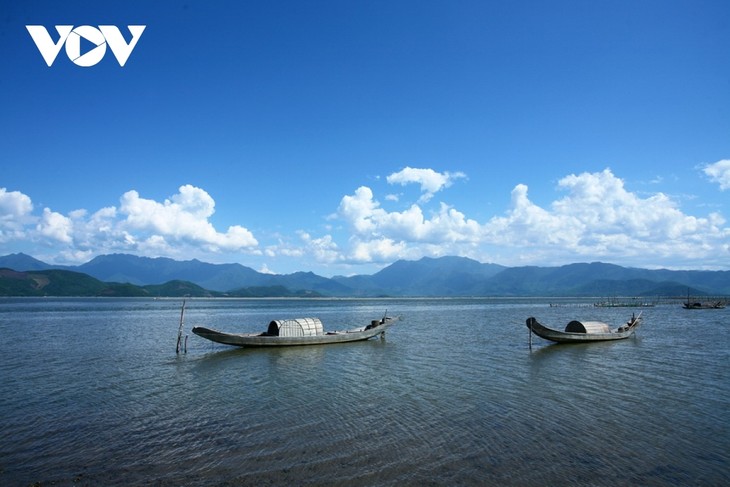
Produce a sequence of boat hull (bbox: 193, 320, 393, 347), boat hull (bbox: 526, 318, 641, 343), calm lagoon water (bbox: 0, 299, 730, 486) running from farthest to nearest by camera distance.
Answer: boat hull (bbox: 526, 318, 641, 343), boat hull (bbox: 193, 320, 393, 347), calm lagoon water (bbox: 0, 299, 730, 486)

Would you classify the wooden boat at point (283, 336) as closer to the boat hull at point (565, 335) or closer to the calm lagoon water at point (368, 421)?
the calm lagoon water at point (368, 421)

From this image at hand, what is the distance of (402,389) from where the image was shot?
20.4 meters

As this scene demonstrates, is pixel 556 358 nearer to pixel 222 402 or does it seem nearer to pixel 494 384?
pixel 494 384

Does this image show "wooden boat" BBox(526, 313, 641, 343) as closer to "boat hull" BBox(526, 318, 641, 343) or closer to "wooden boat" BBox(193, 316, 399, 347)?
"boat hull" BBox(526, 318, 641, 343)

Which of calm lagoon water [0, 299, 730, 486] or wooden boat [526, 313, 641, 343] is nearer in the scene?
calm lagoon water [0, 299, 730, 486]

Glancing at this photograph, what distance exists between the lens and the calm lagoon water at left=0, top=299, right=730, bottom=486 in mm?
10914

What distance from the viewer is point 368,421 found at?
596 inches

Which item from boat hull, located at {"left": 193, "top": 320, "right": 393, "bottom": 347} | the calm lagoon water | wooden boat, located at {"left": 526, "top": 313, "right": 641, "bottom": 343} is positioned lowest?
the calm lagoon water

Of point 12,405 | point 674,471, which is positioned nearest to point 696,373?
point 674,471

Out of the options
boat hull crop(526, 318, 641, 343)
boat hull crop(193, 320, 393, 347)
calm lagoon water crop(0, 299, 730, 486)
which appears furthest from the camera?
boat hull crop(526, 318, 641, 343)

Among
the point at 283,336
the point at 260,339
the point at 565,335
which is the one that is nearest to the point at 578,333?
the point at 565,335

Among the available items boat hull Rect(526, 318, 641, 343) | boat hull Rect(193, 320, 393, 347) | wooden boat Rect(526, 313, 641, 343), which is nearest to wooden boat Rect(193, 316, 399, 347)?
boat hull Rect(193, 320, 393, 347)

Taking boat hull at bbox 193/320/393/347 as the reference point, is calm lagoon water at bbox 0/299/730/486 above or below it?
below

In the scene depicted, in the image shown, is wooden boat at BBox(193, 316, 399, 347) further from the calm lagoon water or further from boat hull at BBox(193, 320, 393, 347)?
the calm lagoon water
